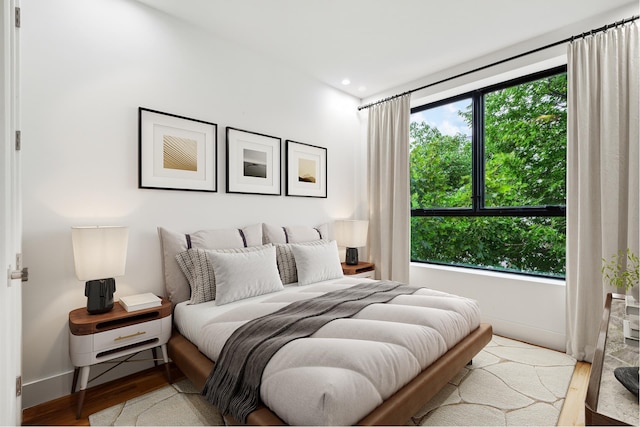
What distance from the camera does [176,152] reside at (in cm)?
263

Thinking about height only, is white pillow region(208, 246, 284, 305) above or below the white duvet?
above

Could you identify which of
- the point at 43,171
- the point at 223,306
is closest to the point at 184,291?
the point at 223,306

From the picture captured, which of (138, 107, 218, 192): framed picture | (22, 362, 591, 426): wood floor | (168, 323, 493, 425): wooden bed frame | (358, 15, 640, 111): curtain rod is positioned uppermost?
(358, 15, 640, 111): curtain rod

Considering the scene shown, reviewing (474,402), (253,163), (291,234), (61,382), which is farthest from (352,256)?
(61,382)

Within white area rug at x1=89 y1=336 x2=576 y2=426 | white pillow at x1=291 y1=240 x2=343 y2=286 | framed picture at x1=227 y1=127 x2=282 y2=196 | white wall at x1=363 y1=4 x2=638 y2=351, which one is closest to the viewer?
white area rug at x1=89 y1=336 x2=576 y2=426

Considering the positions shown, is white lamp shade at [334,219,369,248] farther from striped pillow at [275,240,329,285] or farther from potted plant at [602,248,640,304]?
potted plant at [602,248,640,304]

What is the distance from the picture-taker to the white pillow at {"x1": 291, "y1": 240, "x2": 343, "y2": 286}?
9.48 feet

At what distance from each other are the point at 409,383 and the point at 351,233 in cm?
231

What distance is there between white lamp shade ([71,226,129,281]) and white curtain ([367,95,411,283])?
9.50 ft

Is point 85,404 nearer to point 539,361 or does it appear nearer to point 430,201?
point 539,361

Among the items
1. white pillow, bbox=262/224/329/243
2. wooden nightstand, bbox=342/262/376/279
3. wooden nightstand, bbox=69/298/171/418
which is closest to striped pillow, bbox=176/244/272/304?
wooden nightstand, bbox=69/298/171/418

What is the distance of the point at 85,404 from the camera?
6.42ft

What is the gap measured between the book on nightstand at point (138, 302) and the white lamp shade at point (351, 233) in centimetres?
221

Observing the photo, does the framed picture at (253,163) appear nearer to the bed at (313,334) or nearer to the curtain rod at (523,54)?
the bed at (313,334)
